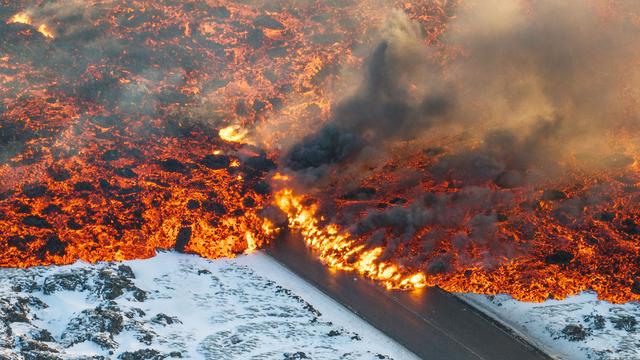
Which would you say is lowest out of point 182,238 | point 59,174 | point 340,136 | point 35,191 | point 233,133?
point 35,191

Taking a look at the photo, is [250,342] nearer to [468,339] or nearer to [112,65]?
[468,339]

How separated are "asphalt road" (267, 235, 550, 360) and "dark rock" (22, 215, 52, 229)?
15607 millimetres

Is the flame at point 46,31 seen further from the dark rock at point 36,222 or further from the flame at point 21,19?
the dark rock at point 36,222

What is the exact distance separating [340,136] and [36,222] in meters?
22.0

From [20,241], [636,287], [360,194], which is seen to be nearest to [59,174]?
[20,241]

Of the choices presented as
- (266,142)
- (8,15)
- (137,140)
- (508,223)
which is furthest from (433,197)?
Result: (8,15)

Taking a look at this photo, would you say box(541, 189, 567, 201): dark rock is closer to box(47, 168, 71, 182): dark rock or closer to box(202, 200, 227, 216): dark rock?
box(202, 200, 227, 216): dark rock

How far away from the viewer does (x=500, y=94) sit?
2108 inches

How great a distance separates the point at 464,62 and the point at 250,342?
110ft

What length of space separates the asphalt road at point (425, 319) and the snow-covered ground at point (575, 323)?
32.9 inches

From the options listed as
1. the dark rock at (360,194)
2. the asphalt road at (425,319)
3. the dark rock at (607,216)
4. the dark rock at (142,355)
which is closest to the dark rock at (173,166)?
the asphalt road at (425,319)

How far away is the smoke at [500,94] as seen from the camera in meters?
47.5

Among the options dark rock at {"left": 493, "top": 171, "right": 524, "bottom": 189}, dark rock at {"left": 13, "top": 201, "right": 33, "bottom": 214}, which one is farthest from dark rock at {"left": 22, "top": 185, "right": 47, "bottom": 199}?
dark rock at {"left": 493, "top": 171, "right": 524, "bottom": 189}

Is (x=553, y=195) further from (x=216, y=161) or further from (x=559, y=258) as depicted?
(x=216, y=161)
